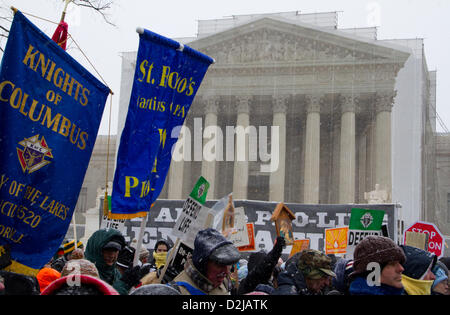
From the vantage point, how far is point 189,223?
3.70 m

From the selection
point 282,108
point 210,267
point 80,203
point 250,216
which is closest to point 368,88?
point 282,108

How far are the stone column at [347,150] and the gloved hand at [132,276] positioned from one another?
29.0m

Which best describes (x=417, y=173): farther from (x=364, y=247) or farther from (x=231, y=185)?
(x=364, y=247)

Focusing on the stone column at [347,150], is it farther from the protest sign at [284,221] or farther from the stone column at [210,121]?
the protest sign at [284,221]

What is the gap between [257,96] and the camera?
33250mm

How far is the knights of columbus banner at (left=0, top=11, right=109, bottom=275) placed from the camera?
9.95 ft

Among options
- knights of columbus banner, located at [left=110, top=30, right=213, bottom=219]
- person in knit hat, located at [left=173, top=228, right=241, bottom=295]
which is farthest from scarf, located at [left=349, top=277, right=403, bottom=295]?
knights of columbus banner, located at [left=110, top=30, right=213, bottom=219]

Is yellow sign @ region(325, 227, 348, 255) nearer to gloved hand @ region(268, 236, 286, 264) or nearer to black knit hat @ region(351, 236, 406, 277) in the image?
gloved hand @ region(268, 236, 286, 264)

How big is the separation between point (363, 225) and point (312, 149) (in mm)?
26969

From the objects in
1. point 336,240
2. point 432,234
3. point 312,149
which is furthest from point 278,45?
point 336,240

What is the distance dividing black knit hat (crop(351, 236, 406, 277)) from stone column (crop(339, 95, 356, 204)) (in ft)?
96.5

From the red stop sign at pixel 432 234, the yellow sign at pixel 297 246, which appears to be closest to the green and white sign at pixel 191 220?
the yellow sign at pixel 297 246

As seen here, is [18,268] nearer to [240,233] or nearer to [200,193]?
[200,193]
